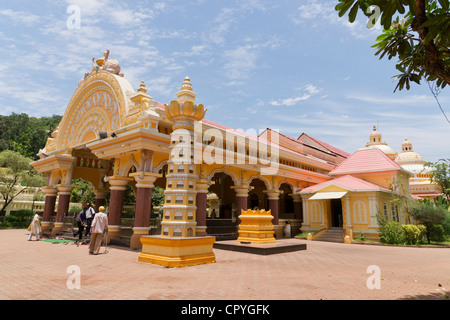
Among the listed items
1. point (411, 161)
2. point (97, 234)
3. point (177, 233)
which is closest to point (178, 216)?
point (177, 233)

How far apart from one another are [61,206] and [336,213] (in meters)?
18.9

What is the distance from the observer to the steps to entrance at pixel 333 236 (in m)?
17.0

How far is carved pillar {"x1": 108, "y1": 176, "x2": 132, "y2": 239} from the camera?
1220 cm

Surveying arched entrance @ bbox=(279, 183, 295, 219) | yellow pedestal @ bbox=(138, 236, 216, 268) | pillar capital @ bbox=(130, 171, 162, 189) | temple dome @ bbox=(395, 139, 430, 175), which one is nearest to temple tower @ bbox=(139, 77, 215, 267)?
yellow pedestal @ bbox=(138, 236, 216, 268)

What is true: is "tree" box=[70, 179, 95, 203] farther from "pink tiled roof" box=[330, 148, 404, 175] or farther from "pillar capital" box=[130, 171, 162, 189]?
"pink tiled roof" box=[330, 148, 404, 175]

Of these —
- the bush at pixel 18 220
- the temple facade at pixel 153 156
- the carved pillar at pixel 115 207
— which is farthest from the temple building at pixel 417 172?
the bush at pixel 18 220

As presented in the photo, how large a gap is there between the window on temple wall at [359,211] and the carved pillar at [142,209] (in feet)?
41.6

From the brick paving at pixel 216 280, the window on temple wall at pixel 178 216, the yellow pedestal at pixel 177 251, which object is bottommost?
the brick paving at pixel 216 280

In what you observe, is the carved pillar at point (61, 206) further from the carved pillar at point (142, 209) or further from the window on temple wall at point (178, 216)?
the window on temple wall at point (178, 216)

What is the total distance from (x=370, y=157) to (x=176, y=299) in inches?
790

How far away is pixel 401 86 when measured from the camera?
5.07m

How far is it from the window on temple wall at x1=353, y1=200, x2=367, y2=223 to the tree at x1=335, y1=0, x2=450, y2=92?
13.2 m
